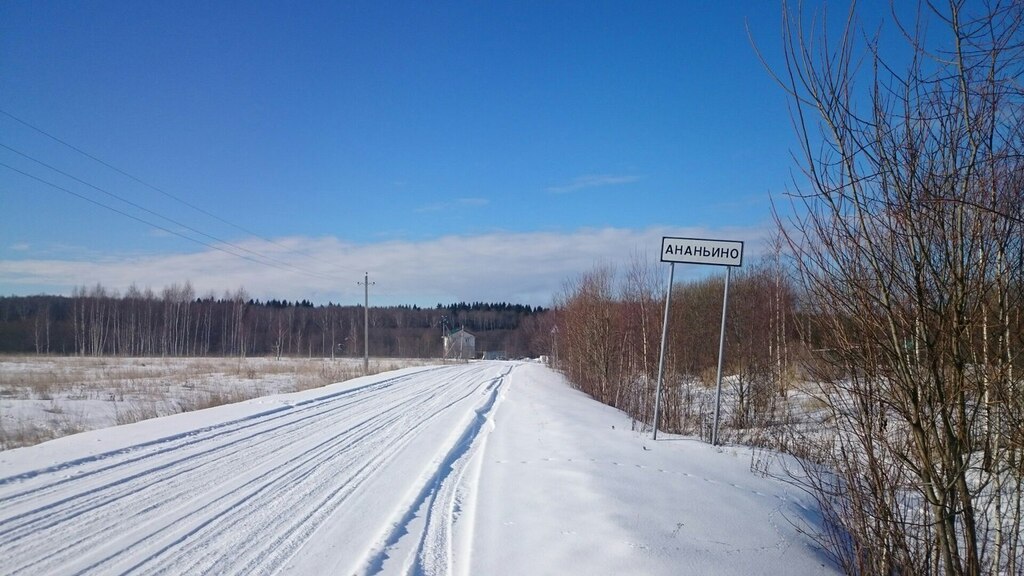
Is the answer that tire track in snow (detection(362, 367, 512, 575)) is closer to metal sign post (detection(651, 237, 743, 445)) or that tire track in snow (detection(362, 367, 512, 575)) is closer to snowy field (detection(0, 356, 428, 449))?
metal sign post (detection(651, 237, 743, 445))

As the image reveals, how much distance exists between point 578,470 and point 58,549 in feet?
18.7

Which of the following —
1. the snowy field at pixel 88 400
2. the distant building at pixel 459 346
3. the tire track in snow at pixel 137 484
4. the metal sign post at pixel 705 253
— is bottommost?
the distant building at pixel 459 346

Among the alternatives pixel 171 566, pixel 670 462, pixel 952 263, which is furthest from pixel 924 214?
pixel 670 462

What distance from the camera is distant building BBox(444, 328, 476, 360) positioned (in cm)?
8975

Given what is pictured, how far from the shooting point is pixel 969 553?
11.6 ft

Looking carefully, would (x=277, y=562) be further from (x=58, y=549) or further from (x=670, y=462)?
(x=670, y=462)

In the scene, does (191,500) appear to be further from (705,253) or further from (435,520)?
(705,253)

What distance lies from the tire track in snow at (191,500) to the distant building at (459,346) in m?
73.9

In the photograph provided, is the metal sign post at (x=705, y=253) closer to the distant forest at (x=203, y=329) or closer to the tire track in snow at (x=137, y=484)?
the tire track in snow at (x=137, y=484)

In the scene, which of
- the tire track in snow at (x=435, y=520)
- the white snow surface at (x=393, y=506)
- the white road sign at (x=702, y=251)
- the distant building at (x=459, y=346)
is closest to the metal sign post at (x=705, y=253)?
the white road sign at (x=702, y=251)

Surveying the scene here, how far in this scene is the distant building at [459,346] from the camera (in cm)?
8975

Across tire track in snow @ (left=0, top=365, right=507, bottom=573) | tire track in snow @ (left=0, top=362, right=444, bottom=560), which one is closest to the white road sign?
tire track in snow @ (left=0, top=365, right=507, bottom=573)

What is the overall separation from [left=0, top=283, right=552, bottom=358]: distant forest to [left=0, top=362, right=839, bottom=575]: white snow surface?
4257 cm

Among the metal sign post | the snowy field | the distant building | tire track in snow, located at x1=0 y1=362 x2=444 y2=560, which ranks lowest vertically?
the distant building
